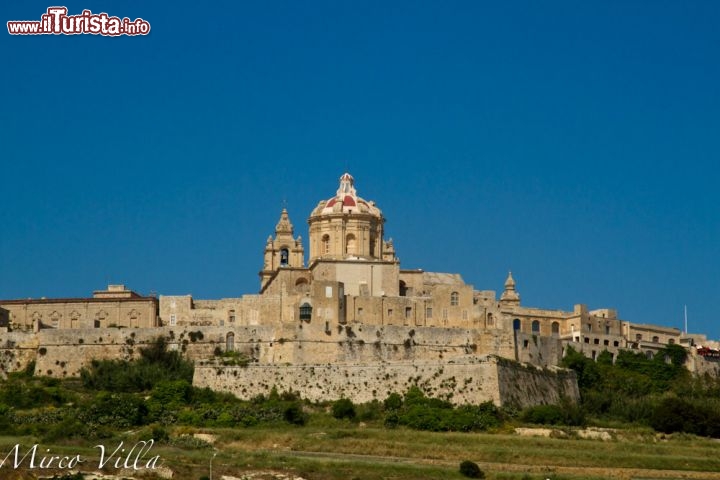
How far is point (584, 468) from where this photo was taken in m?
60.8

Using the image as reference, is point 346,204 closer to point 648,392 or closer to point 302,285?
point 302,285

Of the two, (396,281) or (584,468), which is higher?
(396,281)

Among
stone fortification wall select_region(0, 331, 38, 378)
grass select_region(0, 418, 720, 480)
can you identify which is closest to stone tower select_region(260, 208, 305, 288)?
stone fortification wall select_region(0, 331, 38, 378)

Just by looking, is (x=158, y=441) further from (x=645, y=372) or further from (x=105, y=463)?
(x=645, y=372)

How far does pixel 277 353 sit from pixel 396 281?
8.01 meters

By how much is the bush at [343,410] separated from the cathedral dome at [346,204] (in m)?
15.7

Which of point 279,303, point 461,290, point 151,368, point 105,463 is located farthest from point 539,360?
point 105,463

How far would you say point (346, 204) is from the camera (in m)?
84.1

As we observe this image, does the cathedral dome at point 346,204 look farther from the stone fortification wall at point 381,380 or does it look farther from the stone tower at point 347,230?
the stone fortification wall at point 381,380

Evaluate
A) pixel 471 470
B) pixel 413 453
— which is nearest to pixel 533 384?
pixel 413 453

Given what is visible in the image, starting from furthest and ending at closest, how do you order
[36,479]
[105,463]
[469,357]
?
[469,357] → [105,463] → [36,479]

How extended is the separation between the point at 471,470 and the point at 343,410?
12.2 meters

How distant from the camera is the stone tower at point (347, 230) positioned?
8275 centimetres

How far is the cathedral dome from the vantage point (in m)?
83.8
